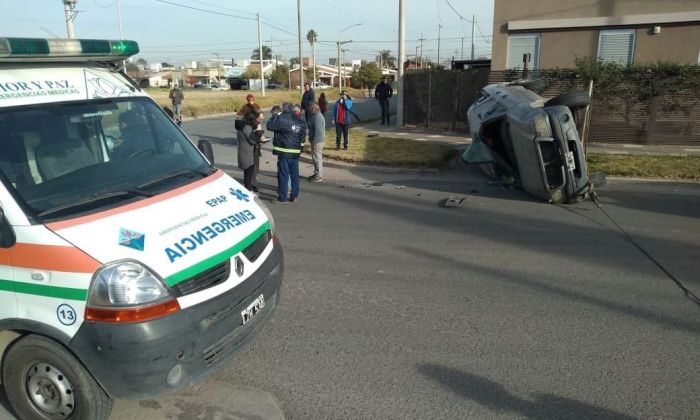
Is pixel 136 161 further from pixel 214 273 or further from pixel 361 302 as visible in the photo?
pixel 361 302

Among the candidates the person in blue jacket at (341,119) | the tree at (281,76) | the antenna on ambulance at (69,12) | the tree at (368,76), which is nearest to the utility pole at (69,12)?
the antenna on ambulance at (69,12)

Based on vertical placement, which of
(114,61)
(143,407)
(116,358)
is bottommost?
(143,407)

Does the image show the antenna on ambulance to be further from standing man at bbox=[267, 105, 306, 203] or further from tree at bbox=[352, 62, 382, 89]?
tree at bbox=[352, 62, 382, 89]

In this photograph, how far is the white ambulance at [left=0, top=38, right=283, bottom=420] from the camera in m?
2.63

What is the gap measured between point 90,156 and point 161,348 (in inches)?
61.3

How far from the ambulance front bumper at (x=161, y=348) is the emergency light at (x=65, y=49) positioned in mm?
1774

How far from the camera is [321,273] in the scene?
5.45 m

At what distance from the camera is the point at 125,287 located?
2.63 meters

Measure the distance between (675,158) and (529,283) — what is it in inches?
352

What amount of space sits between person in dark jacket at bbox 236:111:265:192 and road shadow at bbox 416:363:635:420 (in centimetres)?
652

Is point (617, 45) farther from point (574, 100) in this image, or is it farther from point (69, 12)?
point (69, 12)

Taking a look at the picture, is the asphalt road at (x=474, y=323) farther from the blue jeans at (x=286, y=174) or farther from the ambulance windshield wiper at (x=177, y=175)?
the ambulance windshield wiper at (x=177, y=175)

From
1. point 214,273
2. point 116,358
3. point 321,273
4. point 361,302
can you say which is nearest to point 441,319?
point 361,302

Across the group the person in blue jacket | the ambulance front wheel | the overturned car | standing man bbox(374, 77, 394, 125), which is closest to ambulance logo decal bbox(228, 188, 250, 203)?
the ambulance front wheel
